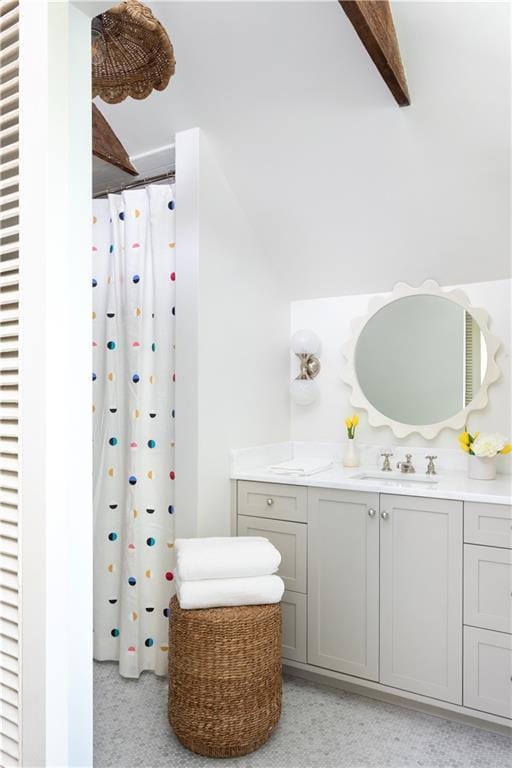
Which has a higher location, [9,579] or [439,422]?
[439,422]

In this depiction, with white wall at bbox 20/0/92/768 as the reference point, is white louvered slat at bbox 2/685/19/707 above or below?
below

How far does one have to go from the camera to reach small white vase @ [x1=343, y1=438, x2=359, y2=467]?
9.51 ft

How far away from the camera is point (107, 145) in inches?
101

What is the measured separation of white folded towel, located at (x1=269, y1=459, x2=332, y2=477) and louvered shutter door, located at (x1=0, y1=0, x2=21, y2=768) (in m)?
1.73

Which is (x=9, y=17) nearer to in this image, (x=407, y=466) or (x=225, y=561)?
(x=225, y=561)

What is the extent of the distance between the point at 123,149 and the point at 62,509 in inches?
87.7

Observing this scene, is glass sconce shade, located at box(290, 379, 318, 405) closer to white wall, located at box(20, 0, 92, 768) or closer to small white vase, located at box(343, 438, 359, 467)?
small white vase, located at box(343, 438, 359, 467)

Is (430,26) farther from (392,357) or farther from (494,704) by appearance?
(494,704)

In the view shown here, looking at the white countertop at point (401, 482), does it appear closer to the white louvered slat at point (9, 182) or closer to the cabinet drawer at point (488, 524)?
the cabinet drawer at point (488, 524)

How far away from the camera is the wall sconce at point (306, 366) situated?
3059mm

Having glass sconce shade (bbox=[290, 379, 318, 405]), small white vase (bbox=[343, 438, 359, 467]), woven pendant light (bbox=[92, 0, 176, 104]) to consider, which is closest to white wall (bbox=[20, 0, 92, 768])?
woven pendant light (bbox=[92, 0, 176, 104])

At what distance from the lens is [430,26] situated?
1838 millimetres

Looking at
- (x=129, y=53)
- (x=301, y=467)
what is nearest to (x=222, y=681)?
(x=301, y=467)

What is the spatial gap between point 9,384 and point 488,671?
199 cm
